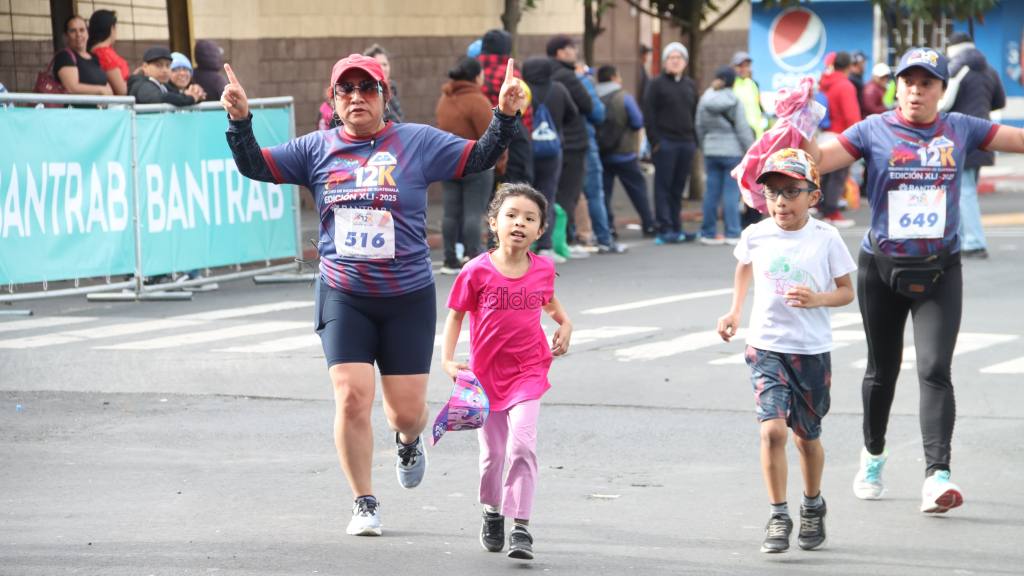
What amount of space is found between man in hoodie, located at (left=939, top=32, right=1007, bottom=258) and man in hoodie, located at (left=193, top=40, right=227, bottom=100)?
262 inches

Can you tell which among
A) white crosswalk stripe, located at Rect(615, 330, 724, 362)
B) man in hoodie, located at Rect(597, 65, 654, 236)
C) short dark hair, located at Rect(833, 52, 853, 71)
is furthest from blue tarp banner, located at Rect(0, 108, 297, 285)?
short dark hair, located at Rect(833, 52, 853, 71)

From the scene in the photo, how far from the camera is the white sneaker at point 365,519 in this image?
6258 mm

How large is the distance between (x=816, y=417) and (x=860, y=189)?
18648 millimetres

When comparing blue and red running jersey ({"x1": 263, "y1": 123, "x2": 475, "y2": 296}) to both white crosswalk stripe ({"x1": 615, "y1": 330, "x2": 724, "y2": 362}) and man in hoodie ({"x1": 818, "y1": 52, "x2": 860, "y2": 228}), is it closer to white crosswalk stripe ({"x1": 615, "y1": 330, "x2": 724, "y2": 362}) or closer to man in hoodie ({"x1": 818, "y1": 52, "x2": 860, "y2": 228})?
white crosswalk stripe ({"x1": 615, "y1": 330, "x2": 724, "y2": 362})

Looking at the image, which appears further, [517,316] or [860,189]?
[860,189]

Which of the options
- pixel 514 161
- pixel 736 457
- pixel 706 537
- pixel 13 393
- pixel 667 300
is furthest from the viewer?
pixel 514 161

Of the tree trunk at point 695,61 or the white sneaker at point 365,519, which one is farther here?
the tree trunk at point 695,61

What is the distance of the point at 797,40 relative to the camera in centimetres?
3497

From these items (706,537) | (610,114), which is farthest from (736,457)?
(610,114)

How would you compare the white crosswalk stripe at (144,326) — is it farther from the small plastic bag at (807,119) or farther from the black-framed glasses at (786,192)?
the black-framed glasses at (786,192)

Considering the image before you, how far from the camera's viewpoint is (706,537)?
20.7ft

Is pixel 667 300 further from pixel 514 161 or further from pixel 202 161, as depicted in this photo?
pixel 202 161

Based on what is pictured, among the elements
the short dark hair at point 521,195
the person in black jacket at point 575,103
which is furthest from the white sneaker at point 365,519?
the person in black jacket at point 575,103

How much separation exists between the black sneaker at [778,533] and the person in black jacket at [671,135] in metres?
11.9
